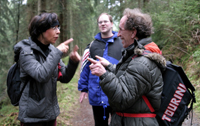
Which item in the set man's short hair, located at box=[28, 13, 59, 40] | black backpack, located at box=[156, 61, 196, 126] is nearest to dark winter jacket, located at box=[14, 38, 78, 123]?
man's short hair, located at box=[28, 13, 59, 40]

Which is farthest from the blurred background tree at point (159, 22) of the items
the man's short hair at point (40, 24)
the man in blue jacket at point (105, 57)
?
the man's short hair at point (40, 24)

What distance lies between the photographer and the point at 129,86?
160 centimetres

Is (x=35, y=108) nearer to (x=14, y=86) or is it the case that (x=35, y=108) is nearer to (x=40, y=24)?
(x=14, y=86)

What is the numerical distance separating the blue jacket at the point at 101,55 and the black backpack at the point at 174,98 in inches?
47.5

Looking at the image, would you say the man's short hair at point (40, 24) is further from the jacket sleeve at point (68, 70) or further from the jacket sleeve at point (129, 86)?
the jacket sleeve at point (129, 86)

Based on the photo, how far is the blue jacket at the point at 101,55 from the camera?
2.89 meters

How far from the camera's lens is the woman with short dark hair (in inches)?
77.6

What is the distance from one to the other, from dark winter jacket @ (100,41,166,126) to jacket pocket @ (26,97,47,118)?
3.15ft

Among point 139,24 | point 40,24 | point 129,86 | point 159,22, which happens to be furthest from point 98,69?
point 159,22

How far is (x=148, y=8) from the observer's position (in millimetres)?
10359

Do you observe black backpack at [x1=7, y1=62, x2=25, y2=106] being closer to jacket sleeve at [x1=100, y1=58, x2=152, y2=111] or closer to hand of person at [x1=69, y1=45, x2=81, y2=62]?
hand of person at [x1=69, y1=45, x2=81, y2=62]

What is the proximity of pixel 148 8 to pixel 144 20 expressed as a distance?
942cm

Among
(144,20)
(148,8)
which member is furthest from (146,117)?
(148,8)

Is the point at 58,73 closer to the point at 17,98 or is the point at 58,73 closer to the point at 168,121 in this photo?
the point at 17,98
